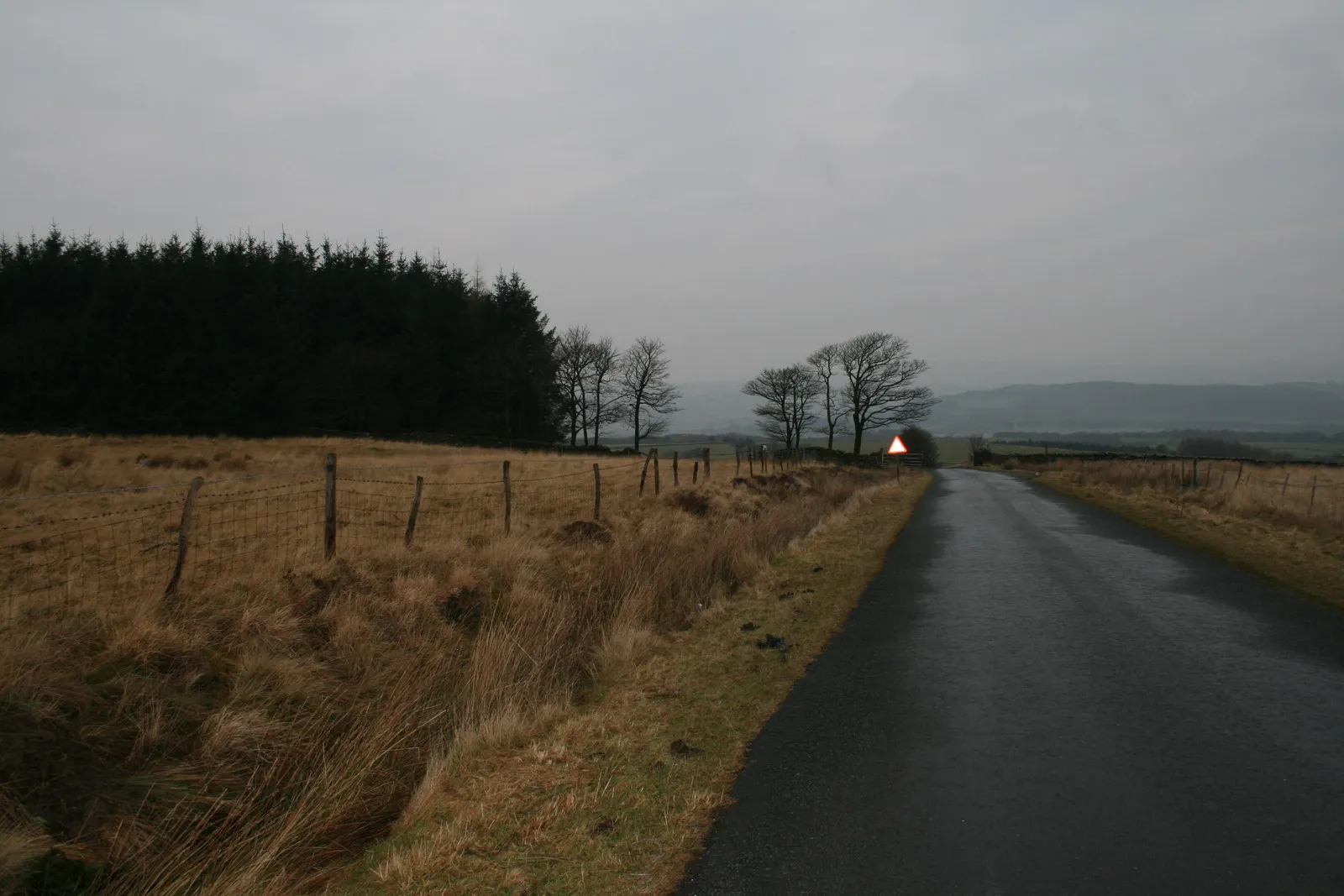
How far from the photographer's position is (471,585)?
9555mm

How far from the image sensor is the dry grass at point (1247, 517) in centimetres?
1145

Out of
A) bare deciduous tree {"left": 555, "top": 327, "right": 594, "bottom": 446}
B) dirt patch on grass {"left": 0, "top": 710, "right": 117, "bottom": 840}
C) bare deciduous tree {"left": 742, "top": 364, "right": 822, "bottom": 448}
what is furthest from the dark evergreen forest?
dirt patch on grass {"left": 0, "top": 710, "right": 117, "bottom": 840}

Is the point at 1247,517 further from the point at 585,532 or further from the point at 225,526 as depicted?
the point at 225,526

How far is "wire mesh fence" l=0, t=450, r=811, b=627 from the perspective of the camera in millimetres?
8430

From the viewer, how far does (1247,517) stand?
17.6 metres

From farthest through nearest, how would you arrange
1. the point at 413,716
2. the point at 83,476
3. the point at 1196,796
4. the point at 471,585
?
the point at 83,476, the point at 471,585, the point at 413,716, the point at 1196,796

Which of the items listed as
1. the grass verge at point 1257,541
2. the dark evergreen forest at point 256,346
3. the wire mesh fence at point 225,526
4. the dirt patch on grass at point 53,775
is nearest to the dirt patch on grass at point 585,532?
the wire mesh fence at point 225,526

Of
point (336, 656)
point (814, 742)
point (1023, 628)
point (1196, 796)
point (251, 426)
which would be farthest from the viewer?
point (251, 426)

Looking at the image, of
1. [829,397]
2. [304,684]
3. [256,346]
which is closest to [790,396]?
[829,397]

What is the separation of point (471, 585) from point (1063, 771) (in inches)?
274

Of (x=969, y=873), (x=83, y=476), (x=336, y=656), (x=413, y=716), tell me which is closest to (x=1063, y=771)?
(x=969, y=873)

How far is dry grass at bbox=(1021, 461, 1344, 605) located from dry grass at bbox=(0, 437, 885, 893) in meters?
8.02

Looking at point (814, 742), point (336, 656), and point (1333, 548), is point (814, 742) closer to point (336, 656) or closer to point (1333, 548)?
point (336, 656)

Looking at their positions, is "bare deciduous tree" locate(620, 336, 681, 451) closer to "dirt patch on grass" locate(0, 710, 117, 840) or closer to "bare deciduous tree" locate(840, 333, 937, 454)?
"bare deciduous tree" locate(840, 333, 937, 454)
